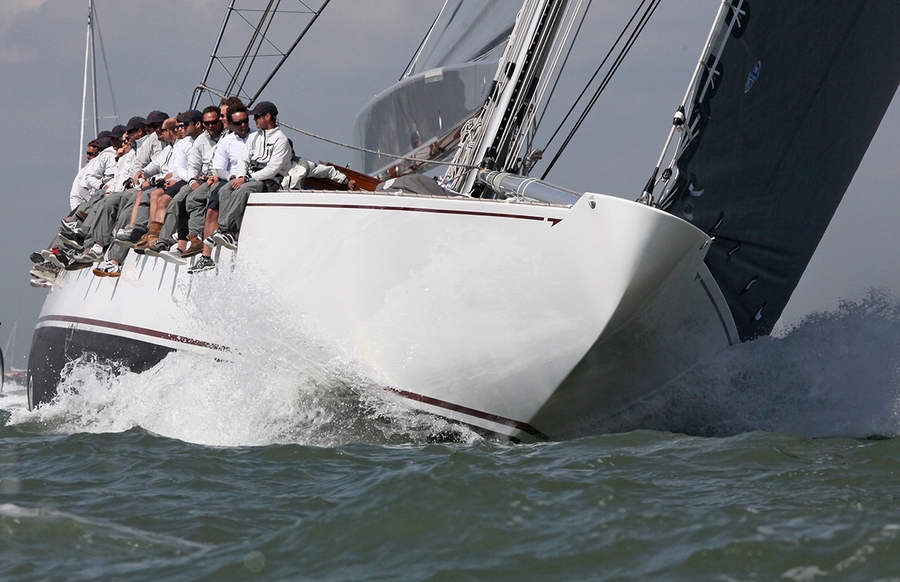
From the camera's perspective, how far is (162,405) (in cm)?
583

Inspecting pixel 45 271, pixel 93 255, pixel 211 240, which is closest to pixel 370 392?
pixel 211 240

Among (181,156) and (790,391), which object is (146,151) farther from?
(790,391)

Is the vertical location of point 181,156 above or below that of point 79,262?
above

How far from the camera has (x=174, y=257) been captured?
6480 mm

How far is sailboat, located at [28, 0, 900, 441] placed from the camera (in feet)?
15.1

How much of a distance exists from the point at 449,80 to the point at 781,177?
3.65 meters

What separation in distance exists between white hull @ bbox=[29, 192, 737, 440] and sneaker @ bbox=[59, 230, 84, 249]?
3611mm

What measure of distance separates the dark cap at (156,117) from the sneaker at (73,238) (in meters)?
1.29

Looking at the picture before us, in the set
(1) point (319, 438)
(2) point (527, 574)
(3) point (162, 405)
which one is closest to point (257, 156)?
(3) point (162, 405)

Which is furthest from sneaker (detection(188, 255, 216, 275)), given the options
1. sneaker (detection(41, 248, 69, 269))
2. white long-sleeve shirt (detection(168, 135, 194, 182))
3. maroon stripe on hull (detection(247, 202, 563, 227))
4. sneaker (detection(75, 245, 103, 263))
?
sneaker (detection(41, 248, 69, 269))

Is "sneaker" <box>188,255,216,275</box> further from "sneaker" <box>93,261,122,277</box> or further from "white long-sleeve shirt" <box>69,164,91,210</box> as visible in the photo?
"white long-sleeve shirt" <box>69,164,91,210</box>

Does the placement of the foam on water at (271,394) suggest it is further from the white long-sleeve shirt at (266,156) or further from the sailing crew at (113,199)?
the sailing crew at (113,199)

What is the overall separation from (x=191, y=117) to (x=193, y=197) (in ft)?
3.69

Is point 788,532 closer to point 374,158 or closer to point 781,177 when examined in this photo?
point 781,177
